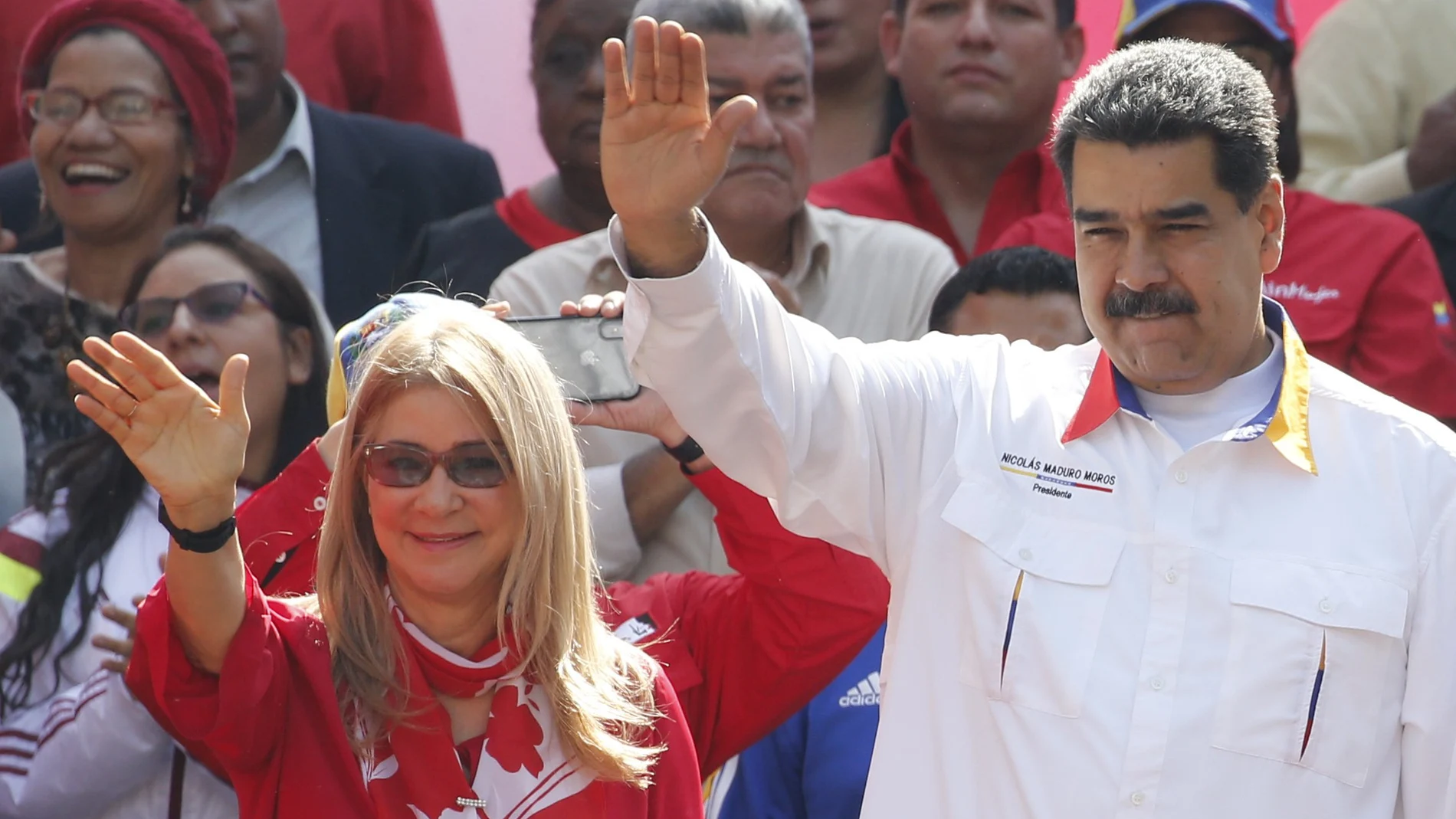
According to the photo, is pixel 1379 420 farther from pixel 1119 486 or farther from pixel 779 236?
pixel 779 236

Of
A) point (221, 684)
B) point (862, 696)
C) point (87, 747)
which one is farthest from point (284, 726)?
point (862, 696)

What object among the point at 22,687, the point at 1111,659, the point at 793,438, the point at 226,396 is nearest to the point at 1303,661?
the point at 1111,659

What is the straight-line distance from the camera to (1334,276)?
444 cm

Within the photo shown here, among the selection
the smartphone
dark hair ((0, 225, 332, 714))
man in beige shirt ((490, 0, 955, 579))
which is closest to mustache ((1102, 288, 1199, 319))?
the smartphone

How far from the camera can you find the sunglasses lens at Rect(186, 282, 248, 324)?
13.6 feet

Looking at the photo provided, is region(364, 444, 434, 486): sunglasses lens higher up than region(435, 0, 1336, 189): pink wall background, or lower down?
higher up

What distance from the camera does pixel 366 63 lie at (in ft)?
19.2

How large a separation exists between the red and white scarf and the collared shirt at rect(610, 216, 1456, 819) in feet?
1.65

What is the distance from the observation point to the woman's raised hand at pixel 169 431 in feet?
8.47

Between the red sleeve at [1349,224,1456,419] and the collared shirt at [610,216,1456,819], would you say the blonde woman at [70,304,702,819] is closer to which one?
the collared shirt at [610,216,1456,819]

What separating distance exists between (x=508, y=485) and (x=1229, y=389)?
1.10 m

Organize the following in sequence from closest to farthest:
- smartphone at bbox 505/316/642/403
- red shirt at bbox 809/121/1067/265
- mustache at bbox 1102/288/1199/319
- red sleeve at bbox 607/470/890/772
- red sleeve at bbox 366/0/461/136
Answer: mustache at bbox 1102/288/1199/319, red sleeve at bbox 607/470/890/772, smartphone at bbox 505/316/642/403, red shirt at bbox 809/121/1067/265, red sleeve at bbox 366/0/461/136

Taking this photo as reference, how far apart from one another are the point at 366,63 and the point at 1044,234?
91.7 inches

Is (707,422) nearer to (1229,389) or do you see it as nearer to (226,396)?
(226,396)
